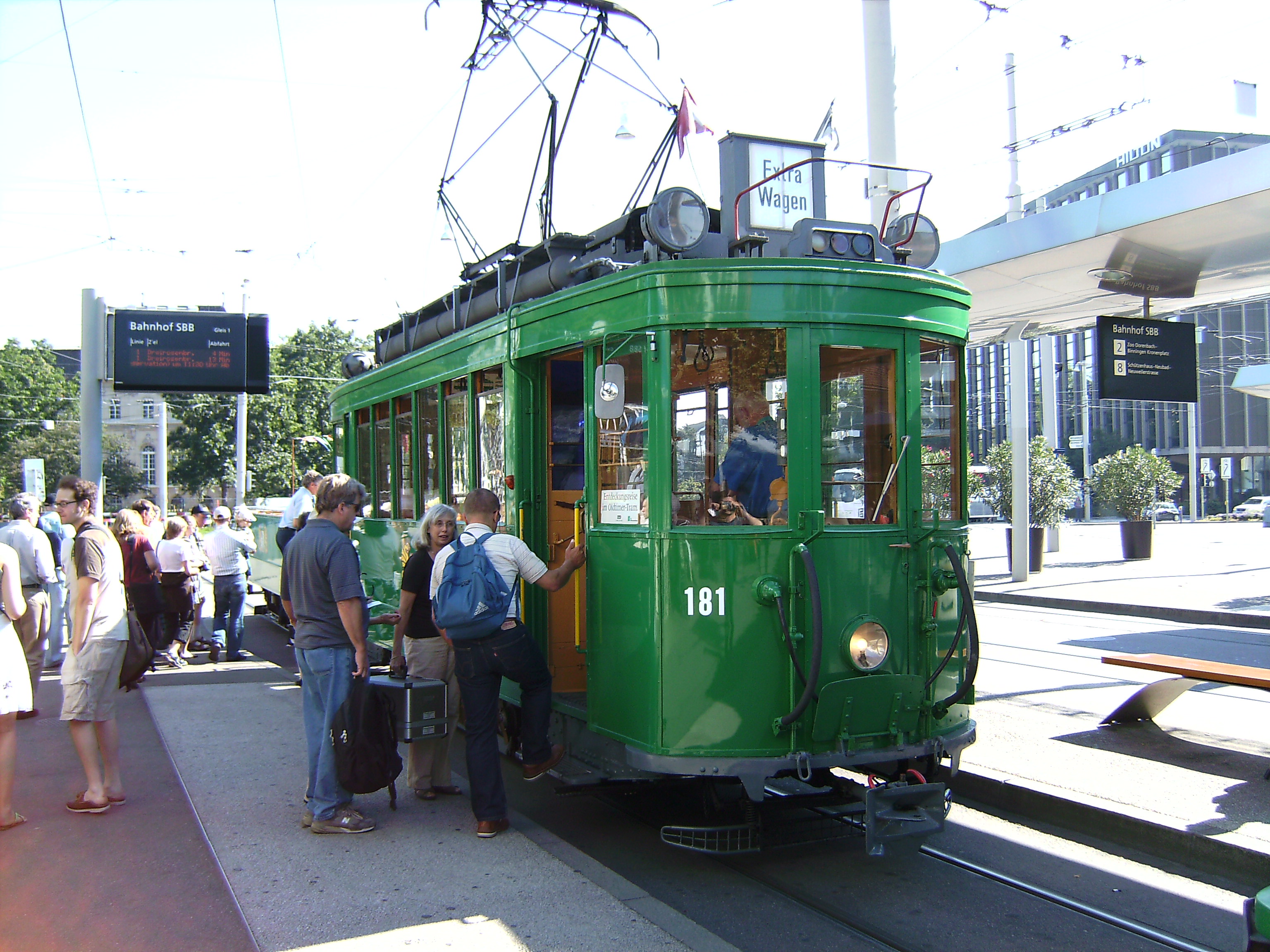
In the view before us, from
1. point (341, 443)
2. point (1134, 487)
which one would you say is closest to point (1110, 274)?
point (341, 443)

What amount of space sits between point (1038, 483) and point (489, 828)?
16.9 metres

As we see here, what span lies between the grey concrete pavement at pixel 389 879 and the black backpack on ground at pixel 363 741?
28cm

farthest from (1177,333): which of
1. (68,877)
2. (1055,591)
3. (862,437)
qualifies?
(68,877)

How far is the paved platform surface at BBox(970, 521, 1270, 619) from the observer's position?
583 inches

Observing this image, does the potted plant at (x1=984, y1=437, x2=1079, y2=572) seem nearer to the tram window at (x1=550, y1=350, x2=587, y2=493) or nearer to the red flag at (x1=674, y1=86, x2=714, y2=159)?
the red flag at (x1=674, y1=86, x2=714, y2=159)

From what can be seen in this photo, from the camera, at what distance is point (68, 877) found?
4715mm

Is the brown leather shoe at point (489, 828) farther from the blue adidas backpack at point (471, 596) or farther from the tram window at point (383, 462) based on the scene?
the tram window at point (383, 462)

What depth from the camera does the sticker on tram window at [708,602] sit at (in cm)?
470

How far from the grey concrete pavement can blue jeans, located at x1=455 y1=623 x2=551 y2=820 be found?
256 millimetres

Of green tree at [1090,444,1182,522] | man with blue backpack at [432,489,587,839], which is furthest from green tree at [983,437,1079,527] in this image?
man with blue backpack at [432,489,587,839]

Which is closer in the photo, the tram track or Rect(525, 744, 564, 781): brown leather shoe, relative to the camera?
the tram track

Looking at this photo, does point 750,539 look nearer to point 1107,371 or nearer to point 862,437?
point 862,437

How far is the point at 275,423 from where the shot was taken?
45000mm

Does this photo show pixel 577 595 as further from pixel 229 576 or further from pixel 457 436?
pixel 229 576
